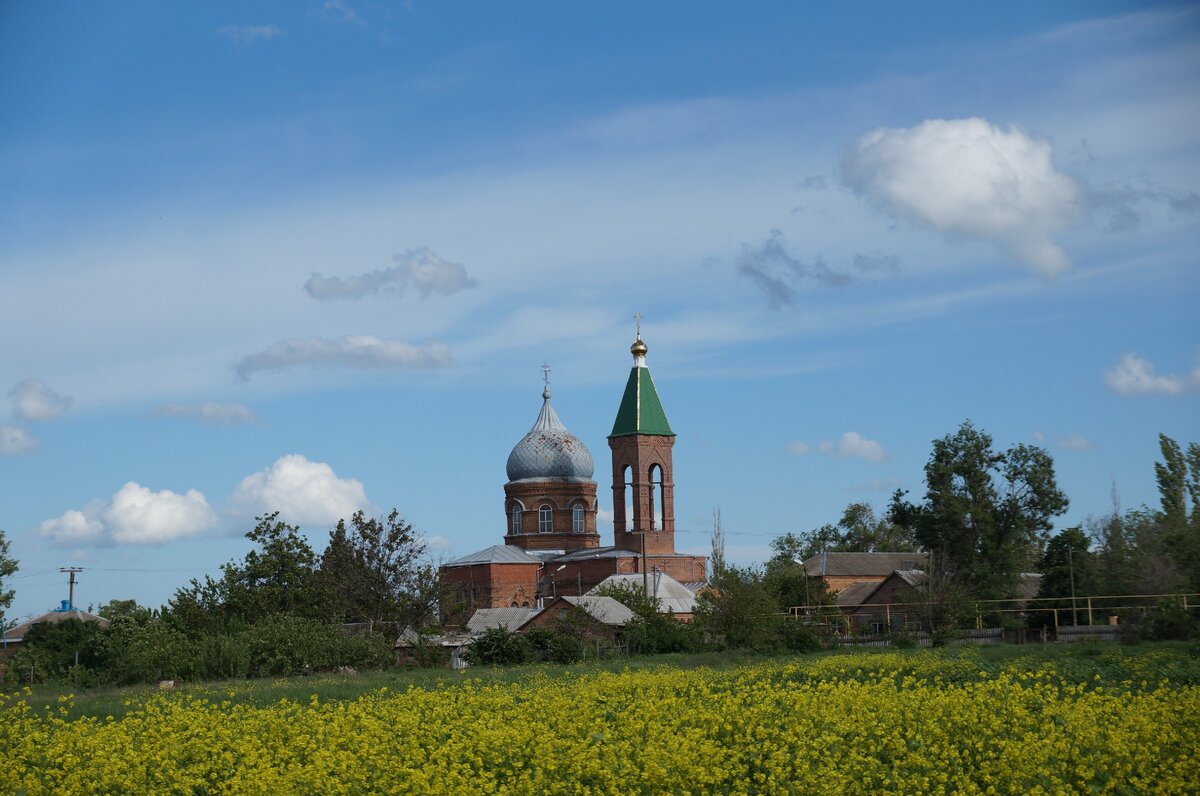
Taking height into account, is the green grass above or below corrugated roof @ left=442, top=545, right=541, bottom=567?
below

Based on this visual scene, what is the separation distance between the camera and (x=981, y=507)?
53.0 metres

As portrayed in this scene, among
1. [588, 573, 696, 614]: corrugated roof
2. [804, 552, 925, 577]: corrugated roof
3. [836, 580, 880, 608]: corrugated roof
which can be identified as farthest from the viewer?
[804, 552, 925, 577]: corrugated roof

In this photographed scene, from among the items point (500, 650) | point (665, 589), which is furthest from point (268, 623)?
point (665, 589)

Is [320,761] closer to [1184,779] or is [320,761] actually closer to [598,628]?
[1184,779]

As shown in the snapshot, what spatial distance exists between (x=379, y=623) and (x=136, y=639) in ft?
24.7

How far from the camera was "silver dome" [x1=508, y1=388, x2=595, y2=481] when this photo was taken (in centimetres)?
6600

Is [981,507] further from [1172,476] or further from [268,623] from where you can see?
[268,623]

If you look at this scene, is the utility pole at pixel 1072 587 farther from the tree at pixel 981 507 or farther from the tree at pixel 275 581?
the tree at pixel 275 581

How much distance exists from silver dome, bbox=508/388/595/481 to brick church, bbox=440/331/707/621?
0.16 ft

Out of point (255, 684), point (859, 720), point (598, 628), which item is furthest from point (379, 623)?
point (859, 720)

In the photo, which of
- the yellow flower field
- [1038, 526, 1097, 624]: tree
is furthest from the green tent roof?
the yellow flower field

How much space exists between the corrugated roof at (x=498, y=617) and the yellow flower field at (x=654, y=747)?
34.6 m

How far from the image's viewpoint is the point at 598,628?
42.4 metres

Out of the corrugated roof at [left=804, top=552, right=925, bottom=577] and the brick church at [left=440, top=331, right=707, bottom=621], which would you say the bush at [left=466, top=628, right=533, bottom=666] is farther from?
the corrugated roof at [left=804, top=552, right=925, bottom=577]
